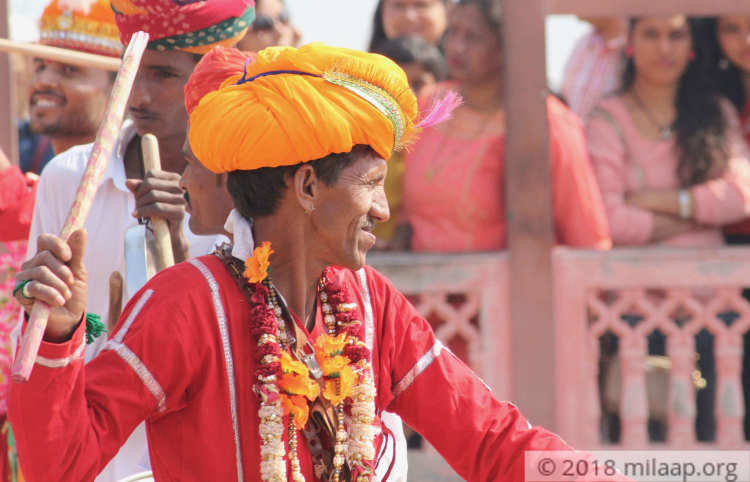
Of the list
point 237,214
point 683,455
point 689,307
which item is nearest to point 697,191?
point 689,307

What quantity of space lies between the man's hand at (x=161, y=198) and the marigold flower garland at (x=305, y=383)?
→ 0.87 meters

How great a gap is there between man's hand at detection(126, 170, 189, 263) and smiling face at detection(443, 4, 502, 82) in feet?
11.0

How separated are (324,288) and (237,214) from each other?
281 mm

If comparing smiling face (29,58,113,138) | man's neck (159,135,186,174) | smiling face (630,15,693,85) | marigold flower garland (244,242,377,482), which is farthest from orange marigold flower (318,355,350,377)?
smiling face (630,15,693,85)

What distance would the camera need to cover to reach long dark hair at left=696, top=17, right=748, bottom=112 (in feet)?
23.1

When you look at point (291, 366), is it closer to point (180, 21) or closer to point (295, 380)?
point (295, 380)

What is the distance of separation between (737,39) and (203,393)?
16.2 ft

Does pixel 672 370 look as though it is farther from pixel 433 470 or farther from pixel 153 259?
pixel 153 259

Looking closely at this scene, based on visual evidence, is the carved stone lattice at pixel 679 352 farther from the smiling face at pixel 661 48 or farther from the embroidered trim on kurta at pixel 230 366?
the embroidered trim on kurta at pixel 230 366

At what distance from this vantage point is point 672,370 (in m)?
6.80

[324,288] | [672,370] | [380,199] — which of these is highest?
[380,199]

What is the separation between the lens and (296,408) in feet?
9.80

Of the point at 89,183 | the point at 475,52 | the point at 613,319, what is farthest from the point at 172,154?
the point at 613,319

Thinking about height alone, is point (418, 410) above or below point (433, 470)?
Result: above
